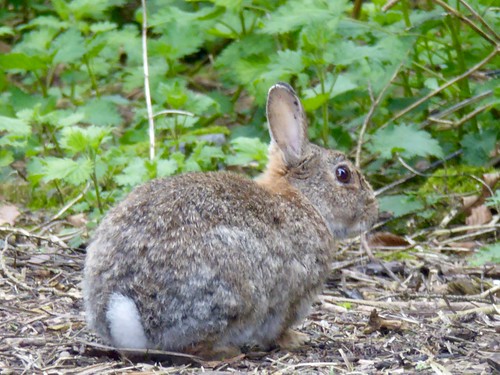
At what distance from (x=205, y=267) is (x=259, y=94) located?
3.24 metres

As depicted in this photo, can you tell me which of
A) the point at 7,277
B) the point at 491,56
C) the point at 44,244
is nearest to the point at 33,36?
the point at 44,244

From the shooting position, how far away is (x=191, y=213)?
179 inches

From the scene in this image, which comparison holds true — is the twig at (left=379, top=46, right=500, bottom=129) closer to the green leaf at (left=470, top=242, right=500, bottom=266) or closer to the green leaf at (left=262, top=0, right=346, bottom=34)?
the green leaf at (left=262, top=0, right=346, bottom=34)

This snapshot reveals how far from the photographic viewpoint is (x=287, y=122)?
18.2ft

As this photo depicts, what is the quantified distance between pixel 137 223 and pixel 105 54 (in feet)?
15.1

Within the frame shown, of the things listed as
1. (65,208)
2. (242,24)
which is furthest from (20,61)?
(242,24)

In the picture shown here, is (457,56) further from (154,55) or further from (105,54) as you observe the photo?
(105,54)

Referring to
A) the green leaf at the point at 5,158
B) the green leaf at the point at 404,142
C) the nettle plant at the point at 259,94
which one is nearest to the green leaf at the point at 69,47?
the nettle plant at the point at 259,94

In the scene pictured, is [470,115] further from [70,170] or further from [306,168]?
[70,170]

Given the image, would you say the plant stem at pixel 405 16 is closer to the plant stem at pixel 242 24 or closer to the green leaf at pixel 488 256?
the plant stem at pixel 242 24

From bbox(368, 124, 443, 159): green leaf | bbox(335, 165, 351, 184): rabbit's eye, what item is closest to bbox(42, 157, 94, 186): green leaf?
Answer: bbox(335, 165, 351, 184): rabbit's eye

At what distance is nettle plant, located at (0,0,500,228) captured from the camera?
6688 millimetres

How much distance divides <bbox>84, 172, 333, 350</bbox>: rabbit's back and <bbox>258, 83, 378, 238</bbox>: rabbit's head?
0.56 m

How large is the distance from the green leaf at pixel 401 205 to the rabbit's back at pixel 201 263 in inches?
92.6
